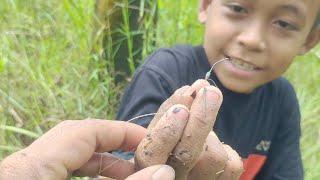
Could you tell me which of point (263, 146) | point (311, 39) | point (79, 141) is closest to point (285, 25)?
point (311, 39)

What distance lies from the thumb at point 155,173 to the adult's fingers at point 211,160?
0.17m

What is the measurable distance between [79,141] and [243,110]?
980 millimetres

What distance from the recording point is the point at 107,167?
1.34 m

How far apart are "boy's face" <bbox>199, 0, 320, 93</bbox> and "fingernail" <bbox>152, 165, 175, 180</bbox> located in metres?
0.78

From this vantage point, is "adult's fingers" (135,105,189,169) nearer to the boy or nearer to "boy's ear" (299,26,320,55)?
the boy

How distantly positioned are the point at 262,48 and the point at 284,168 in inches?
23.6

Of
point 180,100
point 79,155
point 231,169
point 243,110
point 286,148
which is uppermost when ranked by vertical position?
point 180,100

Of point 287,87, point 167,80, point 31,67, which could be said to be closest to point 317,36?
point 287,87

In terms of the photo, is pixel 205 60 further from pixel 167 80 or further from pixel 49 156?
pixel 49 156

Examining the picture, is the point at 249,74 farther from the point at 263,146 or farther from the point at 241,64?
the point at 263,146

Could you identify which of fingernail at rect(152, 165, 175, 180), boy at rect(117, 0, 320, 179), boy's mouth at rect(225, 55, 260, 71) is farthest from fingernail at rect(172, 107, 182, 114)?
boy's mouth at rect(225, 55, 260, 71)

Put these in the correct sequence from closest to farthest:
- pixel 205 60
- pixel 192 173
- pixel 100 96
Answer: pixel 192 173
pixel 205 60
pixel 100 96

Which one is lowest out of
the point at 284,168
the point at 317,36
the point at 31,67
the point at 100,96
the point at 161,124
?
the point at 284,168

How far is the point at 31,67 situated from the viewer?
226 cm
